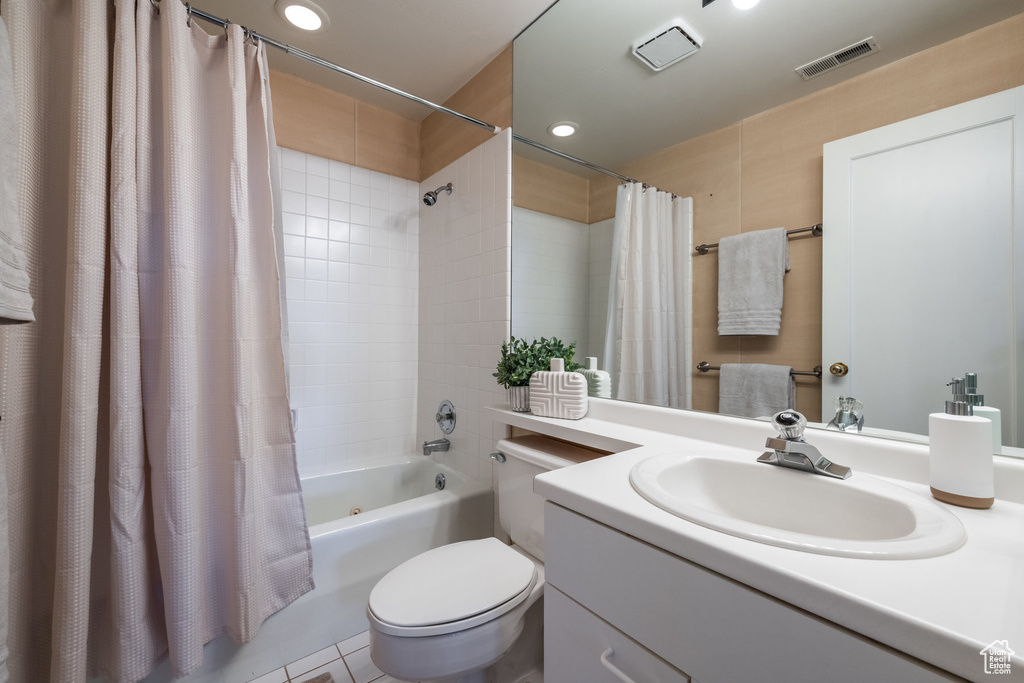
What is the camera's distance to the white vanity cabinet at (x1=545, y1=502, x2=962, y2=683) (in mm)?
420

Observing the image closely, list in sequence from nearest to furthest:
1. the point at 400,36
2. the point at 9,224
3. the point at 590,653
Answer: the point at 9,224, the point at 590,653, the point at 400,36

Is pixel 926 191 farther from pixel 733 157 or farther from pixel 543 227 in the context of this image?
pixel 543 227

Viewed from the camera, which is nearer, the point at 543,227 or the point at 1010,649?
the point at 1010,649

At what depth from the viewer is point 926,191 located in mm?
798

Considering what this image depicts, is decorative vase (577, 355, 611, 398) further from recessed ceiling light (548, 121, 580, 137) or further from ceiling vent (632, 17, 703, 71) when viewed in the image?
ceiling vent (632, 17, 703, 71)

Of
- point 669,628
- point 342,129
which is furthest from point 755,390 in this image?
point 342,129

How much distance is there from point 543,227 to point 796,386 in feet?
3.44

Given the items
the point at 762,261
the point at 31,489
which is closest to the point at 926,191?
the point at 762,261

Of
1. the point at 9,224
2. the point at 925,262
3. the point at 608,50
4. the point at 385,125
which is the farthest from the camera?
the point at 385,125

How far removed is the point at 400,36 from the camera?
172cm

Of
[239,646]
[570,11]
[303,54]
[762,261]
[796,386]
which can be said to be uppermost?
[570,11]

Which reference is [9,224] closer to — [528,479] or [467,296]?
[528,479]

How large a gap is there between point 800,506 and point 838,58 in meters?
0.92

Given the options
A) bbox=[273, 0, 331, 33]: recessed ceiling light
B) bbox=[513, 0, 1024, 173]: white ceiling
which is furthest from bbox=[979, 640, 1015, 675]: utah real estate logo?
bbox=[273, 0, 331, 33]: recessed ceiling light
